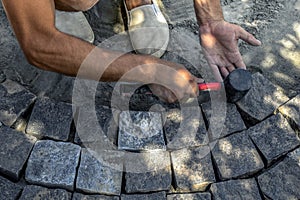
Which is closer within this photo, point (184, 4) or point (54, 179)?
point (54, 179)

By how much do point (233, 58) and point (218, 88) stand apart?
261 mm

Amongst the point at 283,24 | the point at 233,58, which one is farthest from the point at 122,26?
the point at 283,24

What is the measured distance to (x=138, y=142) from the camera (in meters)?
2.84

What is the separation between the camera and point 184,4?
3.74 m

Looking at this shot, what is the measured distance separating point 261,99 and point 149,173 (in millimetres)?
910

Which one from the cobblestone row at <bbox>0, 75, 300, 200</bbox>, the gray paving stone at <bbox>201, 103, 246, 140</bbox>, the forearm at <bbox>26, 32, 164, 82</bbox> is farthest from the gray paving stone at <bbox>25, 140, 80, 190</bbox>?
the gray paving stone at <bbox>201, 103, 246, 140</bbox>

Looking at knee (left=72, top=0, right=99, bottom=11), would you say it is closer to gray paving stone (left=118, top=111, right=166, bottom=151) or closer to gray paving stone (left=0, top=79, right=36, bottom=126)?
gray paving stone (left=0, top=79, right=36, bottom=126)

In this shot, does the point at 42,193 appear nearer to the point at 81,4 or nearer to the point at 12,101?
the point at 12,101

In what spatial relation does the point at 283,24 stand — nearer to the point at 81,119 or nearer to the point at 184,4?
the point at 184,4

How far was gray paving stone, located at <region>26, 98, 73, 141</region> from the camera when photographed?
2854 mm

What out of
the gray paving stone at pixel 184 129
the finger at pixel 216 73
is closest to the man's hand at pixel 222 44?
the finger at pixel 216 73

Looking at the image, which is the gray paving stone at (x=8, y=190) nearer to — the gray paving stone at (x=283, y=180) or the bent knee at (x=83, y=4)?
the bent knee at (x=83, y=4)

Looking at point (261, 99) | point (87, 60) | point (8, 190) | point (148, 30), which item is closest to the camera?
point (87, 60)

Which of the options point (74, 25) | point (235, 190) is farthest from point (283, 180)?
point (74, 25)
